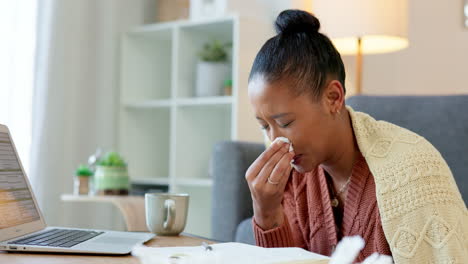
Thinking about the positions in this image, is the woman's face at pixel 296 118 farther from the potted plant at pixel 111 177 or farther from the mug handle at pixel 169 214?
the potted plant at pixel 111 177

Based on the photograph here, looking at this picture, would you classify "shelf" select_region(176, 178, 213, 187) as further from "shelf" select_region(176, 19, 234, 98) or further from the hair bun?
the hair bun

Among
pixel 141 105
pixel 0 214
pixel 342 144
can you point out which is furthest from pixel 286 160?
pixel 141 105

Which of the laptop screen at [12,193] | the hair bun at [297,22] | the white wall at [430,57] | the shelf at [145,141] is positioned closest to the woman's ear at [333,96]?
the hair bun at [297,22]

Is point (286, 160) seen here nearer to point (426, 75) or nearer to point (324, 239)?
point (324, 239)

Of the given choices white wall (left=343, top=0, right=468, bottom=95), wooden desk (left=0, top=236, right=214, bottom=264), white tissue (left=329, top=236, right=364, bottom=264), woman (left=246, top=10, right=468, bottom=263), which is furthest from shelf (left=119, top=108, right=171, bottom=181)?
white tissue (left=329, top=236, right=364, bottom=264)

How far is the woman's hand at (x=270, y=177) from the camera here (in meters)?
1.14

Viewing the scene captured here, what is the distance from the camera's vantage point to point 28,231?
1.00 meters

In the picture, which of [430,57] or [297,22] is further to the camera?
[430,57]

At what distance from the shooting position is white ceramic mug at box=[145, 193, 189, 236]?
1.12m

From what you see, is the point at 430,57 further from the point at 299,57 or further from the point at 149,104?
the point at 299,57

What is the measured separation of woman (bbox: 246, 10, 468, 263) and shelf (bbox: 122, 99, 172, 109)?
5.47 feet

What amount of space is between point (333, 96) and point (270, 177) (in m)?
0.20

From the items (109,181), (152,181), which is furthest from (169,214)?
(152,181)

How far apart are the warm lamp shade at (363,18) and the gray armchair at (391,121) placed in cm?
57
